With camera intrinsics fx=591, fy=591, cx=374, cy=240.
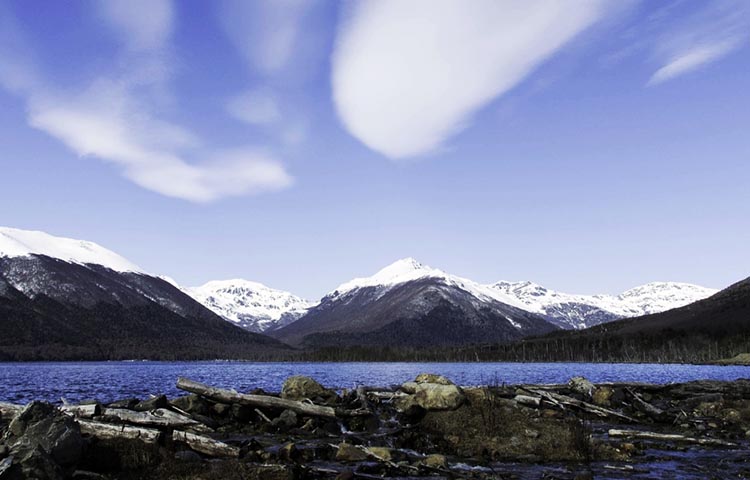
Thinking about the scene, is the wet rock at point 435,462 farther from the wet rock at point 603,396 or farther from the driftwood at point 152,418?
the wet rock at point 603,396

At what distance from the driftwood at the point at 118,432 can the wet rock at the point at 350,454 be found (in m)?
6.39

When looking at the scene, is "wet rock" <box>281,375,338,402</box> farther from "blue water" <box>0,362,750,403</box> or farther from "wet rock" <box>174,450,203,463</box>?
"wet rock" <box>174,450,203,463</box>

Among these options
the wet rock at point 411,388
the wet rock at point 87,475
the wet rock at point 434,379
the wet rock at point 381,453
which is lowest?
the wet rock at point 87,475

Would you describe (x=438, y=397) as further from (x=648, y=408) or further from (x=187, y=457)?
(x=648, y=408)

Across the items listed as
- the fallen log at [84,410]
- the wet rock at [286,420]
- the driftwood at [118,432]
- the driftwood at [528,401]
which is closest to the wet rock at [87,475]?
the driftwood at [118,432]

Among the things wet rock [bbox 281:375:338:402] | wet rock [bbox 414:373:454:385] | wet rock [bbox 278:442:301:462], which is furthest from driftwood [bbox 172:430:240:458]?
wet rock [bbox 414:373:454:385]

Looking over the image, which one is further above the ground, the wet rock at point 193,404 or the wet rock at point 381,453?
the wet rock at point 193,404

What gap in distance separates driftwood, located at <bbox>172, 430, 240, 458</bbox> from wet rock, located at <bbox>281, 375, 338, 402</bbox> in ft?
38.3

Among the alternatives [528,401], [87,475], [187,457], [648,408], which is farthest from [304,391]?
[648,408]

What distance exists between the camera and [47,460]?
15117 mm

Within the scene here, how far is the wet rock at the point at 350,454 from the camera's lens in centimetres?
2117

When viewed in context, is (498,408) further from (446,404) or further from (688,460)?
(688,460)

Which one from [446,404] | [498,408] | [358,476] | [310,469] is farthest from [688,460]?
[310,469]

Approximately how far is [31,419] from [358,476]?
444 inches
